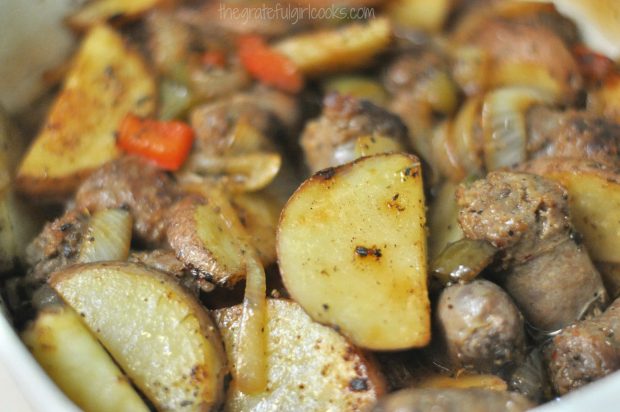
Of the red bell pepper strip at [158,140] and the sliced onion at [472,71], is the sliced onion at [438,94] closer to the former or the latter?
the sliced onion at [472,71]

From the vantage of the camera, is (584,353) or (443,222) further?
(443,222)

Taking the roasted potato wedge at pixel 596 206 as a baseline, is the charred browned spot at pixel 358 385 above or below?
above

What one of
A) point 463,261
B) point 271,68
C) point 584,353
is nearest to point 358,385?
point 463,261

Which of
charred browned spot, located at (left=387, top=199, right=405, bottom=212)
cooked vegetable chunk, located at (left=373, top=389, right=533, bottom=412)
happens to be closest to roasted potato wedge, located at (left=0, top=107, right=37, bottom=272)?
charred browned spot, located at (left=387, top=199, right=405, bottom=212)

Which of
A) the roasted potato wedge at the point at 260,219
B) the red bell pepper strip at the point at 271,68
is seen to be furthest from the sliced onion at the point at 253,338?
the red bell pepper strip at the point at 271,68

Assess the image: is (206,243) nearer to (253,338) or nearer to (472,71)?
(253,338)
